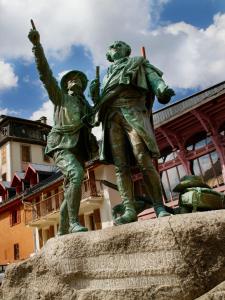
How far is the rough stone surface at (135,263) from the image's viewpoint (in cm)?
311

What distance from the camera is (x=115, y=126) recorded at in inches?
181

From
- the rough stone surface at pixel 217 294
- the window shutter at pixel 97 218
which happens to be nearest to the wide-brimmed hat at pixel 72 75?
the rough stone surface at pixel 217 294

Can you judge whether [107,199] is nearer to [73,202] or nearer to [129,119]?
[73,202]

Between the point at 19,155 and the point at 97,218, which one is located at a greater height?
the point at 19,155

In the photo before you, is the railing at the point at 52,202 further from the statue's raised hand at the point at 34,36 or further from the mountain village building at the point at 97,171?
the statue's raised hand at the point at 34,36

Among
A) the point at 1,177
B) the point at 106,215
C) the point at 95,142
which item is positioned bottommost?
the point at 95,142

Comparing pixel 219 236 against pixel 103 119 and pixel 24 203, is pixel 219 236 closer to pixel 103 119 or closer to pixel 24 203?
pixel 103 119

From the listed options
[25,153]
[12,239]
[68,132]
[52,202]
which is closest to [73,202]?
[68,132]

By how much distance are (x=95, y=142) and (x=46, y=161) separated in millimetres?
35818

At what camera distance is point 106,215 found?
72.3 ft

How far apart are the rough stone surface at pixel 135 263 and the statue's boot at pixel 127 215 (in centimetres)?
43

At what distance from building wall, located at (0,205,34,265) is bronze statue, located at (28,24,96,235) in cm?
2462

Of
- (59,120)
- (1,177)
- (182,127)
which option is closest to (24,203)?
(1,177)

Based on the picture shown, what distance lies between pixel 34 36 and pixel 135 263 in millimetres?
2995
